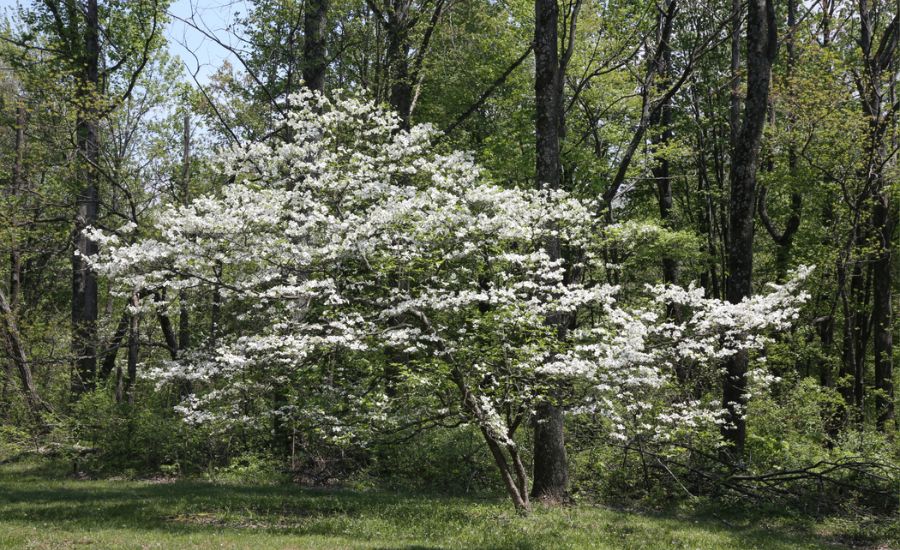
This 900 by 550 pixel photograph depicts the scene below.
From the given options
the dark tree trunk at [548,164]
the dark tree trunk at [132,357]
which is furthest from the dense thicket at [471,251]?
the dark tree trunk at [132,357]

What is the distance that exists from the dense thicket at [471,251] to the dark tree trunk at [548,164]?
52mm

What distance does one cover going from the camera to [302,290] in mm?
8820

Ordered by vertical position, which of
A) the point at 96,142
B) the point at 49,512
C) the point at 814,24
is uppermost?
the point at 814,24

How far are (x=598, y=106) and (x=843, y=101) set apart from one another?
690 centimetres

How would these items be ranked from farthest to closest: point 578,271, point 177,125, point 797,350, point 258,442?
1. point 177,125
2. point 797,350
3. point 258,442
4. point 578,271

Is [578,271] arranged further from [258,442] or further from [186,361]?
[258,442]

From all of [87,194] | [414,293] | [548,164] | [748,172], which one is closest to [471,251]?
[414,293]

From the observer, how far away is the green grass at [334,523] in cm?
829

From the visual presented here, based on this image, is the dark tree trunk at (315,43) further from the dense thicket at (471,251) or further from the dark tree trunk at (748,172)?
the dark tree trunk at (748,172)

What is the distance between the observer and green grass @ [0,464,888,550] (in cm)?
829

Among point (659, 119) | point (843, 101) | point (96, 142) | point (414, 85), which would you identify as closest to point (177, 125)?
point (96, 142)

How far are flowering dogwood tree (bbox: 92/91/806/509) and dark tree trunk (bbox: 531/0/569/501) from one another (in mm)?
1269

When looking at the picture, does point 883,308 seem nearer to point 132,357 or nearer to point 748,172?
point 748,172

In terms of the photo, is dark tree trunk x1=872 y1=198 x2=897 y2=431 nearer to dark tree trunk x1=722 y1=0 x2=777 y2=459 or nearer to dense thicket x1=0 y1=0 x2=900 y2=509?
dense thicket x1=0 y1=0 x2=900 y2=509
